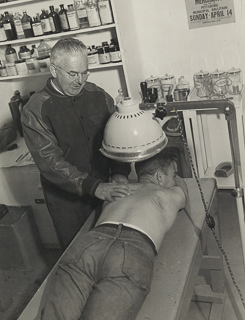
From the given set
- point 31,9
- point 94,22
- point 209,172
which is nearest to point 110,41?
point 94,22

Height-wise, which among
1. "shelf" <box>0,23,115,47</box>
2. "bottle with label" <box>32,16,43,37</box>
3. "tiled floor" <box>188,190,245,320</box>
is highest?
"bottle with label" <box>32,16,43,37</box>

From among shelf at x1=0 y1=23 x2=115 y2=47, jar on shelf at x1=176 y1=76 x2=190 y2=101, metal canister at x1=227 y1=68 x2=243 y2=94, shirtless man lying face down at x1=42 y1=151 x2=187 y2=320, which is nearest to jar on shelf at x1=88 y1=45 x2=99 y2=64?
shelf at x1=0 y1=23 x2=115 y2=47

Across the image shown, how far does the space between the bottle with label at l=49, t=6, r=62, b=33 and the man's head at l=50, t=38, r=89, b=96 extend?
1329 millimetres

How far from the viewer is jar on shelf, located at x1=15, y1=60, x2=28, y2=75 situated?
3.50m

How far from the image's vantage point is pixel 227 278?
2.68 meters

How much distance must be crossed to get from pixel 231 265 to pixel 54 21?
2.12 m

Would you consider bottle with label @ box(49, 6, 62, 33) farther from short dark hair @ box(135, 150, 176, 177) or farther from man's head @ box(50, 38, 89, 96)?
short dark hair @ box(135, 150, 176, 177)

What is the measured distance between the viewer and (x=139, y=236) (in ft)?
5.85

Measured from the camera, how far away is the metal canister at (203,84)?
125 inches

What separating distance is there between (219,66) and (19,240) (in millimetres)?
1916

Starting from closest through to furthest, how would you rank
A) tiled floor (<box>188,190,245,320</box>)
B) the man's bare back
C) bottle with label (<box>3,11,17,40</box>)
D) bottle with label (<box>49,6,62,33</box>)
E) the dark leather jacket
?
1. the man's bare back
2. the dark leather jacket
3. tiled floor (<box>188,190,245,320</box>)
4. bottle with label (<box>49,6,62,33</box>)
5. bottle with label (<box>3,11,17,40</box>)

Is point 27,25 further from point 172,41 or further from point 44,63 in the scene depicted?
point 172,41

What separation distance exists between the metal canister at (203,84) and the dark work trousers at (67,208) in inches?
47.8

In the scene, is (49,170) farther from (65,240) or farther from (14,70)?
(14,70)
